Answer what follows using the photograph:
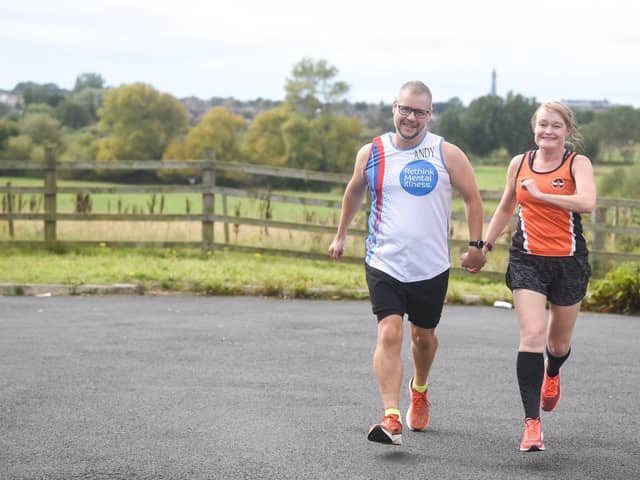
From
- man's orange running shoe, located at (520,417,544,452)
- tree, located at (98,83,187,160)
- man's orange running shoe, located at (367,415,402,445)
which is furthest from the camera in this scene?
tree, located at (98,83,187,160)

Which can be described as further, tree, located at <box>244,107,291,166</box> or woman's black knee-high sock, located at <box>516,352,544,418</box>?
tree, located at <box>244,107,291,166</box>

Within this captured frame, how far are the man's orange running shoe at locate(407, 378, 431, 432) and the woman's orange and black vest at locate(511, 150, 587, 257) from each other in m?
1.02

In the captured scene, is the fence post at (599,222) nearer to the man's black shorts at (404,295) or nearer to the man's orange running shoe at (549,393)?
the man's orange running shoe at (549,393)

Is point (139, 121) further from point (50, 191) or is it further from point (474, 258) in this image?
point (474, 258)

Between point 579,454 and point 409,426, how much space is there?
980 mm

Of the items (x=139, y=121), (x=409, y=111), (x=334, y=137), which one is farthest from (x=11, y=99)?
(x=409, y=111)

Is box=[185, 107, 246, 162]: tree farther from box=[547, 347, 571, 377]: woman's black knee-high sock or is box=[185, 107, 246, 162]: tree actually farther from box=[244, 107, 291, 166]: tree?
box=[547, 347, 571, 377]: woman's black knee-high sock

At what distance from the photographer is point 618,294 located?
11.6 m

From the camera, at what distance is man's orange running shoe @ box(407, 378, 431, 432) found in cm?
564

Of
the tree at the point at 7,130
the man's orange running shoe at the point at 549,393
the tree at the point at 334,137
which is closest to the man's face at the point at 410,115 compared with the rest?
the man's orange running shoe at the point at 549,393

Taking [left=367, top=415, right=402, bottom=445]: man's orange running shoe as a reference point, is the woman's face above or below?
above

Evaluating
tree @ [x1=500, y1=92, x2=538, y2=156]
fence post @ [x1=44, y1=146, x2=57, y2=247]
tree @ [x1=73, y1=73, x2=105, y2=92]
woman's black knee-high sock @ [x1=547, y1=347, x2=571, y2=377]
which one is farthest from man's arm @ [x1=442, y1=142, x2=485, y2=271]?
tree @ [x1=73, y1=73, x2=105, y2=92]

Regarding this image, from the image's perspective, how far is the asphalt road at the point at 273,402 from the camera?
4.83m

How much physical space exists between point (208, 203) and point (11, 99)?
115m
